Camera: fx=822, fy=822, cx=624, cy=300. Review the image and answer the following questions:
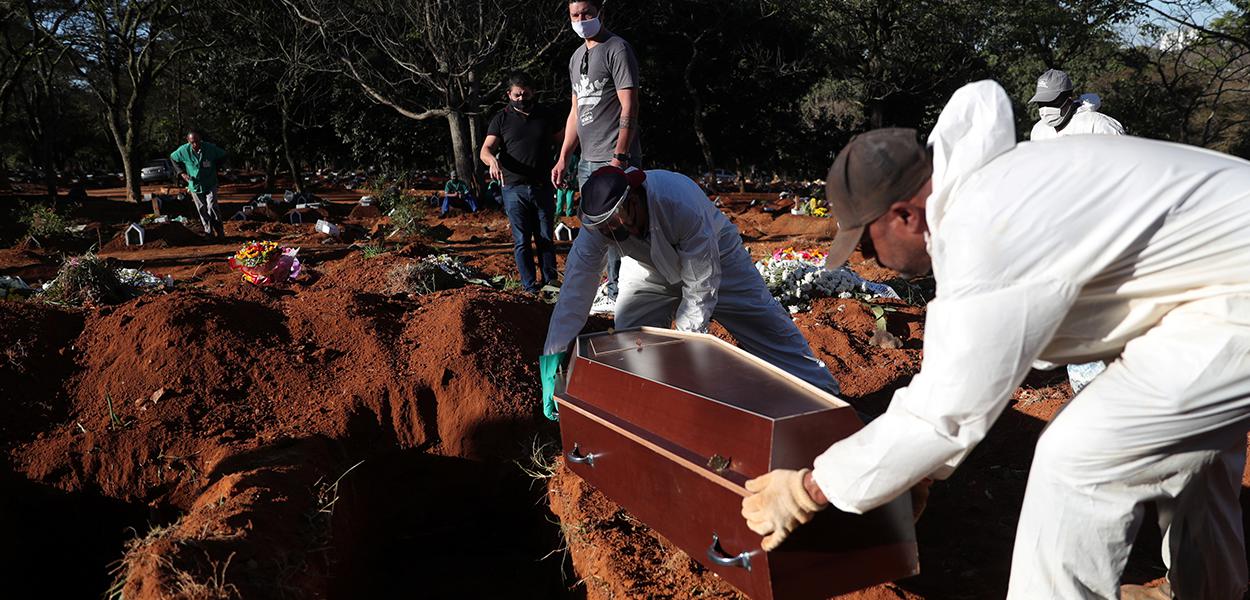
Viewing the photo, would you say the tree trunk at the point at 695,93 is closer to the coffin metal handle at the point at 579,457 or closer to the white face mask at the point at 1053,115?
the white face mask at the point at 1053,115

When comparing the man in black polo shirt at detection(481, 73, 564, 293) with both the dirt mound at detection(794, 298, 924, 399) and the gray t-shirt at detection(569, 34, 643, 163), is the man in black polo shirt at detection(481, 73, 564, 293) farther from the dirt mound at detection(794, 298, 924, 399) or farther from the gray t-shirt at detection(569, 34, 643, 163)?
the dirt mound at detection(794, 298, 924, 399)

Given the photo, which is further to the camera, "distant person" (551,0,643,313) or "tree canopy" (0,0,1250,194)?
"tree canopy" (0,0,1250,194)

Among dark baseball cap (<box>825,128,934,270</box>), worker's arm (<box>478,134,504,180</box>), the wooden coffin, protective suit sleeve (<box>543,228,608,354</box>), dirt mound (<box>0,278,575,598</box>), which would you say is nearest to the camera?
dark baseball cap (<box>825,128,934,270</box>)

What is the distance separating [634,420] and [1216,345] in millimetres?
1674

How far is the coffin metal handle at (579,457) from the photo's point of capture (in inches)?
122

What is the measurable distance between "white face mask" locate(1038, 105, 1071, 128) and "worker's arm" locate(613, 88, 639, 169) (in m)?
2.58

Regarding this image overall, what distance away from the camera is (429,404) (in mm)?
4531

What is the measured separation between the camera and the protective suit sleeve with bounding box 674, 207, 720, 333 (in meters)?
3.56

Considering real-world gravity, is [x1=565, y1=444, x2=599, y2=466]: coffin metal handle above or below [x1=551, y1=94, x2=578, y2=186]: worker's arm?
below

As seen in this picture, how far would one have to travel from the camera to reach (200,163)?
9836 mm

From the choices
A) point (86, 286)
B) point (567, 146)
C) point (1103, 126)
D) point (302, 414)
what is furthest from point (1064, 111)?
point (86, 286)

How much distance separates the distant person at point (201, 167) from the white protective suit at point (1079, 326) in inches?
389

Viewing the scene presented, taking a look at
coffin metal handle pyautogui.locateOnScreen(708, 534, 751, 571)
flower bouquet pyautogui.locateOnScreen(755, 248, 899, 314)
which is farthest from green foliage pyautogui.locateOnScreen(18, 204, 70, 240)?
coffin metal handle pyautogui.locateOnScreen(708, 534, 751, 571)

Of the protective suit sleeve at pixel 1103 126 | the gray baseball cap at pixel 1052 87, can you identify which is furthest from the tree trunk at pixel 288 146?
the protective suit sleeve at pixel 1103 126
